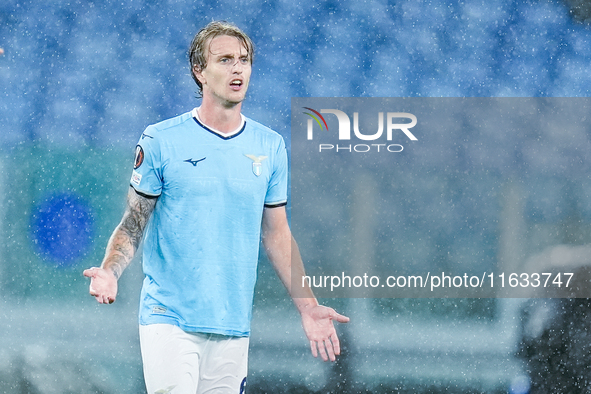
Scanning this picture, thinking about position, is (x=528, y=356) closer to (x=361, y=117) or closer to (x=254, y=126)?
(x=361, y=117)

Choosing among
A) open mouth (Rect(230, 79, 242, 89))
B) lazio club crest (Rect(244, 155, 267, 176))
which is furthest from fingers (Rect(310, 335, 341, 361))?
open mouth (Rect(230, 79, 242, 89))

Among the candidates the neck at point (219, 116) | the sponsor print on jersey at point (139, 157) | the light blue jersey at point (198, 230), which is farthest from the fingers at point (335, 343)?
the sponsor print on jersey at point (139, 157)

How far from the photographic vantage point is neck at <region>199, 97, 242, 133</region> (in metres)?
3.52

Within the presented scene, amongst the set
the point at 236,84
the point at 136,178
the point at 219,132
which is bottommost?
the point at 136,178

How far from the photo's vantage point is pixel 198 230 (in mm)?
3279

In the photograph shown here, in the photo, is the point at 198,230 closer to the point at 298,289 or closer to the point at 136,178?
the point at 136,178

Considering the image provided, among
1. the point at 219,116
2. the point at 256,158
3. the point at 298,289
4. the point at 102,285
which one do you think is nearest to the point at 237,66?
A: the point at 219,116

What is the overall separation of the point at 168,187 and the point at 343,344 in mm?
2961

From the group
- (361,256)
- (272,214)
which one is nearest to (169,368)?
(272,214)

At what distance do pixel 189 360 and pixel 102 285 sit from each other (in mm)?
615

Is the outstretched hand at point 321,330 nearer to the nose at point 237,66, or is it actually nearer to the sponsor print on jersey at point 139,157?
the sponsor print on jersey at point 139,157

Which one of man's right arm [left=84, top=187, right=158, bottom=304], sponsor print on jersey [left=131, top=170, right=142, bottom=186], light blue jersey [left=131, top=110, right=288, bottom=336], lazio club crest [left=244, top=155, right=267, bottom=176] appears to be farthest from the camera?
lazio club crest [left=244, top=155, right=267, bottom=176]

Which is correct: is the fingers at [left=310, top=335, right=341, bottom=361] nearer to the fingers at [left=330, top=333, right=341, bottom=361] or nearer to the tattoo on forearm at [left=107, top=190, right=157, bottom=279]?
the fingers at [left=330, top=333, right=341, bottom=361]

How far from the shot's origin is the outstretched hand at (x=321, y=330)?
11.0 feet
